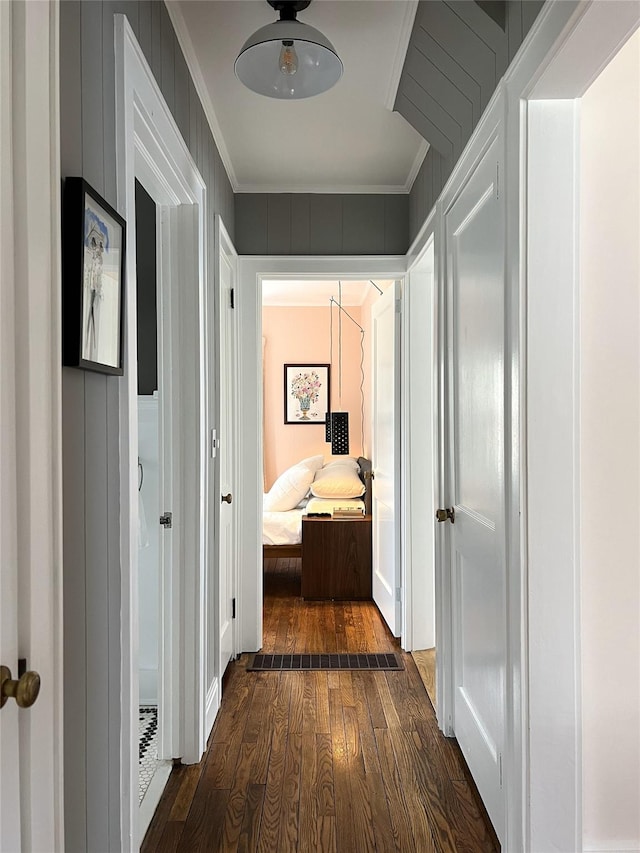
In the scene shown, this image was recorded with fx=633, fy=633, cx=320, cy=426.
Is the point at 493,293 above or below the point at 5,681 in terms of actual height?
above

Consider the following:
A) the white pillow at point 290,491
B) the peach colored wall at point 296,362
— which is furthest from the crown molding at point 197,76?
the peach colored wall at point 296,362

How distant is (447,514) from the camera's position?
8.03ft

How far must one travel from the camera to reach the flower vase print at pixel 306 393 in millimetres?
6523

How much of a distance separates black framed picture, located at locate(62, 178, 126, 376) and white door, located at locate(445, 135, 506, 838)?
3.30ft

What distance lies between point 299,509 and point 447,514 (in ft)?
9.42

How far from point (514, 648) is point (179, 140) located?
1.82 m

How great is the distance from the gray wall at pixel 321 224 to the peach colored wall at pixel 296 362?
2.97 metres

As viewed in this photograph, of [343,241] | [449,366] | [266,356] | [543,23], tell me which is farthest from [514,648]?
[266,356]

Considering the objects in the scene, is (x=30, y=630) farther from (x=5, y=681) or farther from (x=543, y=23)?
(x=543, y=23)

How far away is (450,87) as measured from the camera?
210 cm

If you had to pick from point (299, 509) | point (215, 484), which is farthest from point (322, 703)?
point (299, 509)

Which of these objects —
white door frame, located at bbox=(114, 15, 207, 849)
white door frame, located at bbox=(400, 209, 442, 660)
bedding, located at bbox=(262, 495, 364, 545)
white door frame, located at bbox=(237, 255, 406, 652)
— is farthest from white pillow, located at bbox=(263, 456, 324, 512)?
white door frame, located at bbox=(114, 15, 207, 849)

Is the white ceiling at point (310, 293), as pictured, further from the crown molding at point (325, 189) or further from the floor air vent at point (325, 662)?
the floor air vent at point (325, 662)

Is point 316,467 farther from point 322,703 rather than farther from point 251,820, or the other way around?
point 251,820
